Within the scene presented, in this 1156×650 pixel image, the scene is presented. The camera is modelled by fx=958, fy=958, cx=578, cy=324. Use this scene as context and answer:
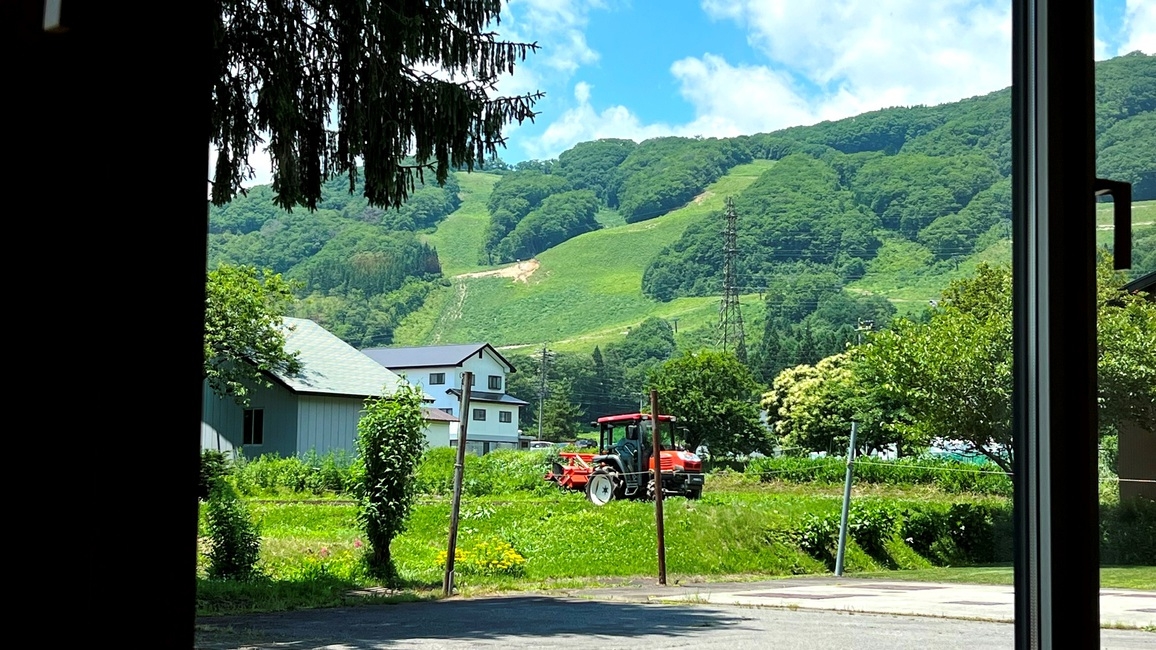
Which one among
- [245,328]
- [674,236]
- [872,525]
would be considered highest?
[674,236]

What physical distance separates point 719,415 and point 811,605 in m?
0.57

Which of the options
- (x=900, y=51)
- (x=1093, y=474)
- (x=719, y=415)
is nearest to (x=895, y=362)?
(x=900, y=51)

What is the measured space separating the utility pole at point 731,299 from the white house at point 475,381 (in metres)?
0.43

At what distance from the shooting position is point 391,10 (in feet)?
5.43

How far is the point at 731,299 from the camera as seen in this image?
6.27ft

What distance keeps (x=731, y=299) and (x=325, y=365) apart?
0.80 meters

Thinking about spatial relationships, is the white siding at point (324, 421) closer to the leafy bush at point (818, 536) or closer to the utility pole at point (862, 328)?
the utility pole at point (862, 328)

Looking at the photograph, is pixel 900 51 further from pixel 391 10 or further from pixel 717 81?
pixel 391 10

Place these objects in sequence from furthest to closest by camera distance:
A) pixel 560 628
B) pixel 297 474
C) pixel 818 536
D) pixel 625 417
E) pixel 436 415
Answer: pixel 436 415
pixel 818 536
pixel 560 628
pixel 625 417
pixel 297 474

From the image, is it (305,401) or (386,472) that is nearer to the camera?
(305,401)

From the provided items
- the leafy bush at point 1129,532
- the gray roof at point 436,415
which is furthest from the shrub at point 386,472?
the leafy bush at point 1129,532

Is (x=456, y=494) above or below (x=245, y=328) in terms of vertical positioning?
below

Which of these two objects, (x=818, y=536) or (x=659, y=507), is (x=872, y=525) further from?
(x=659, y=507)

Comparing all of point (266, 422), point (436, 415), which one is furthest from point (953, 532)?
point (436, 415)
